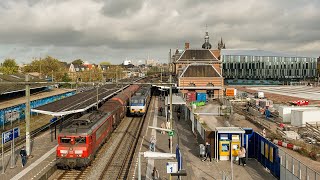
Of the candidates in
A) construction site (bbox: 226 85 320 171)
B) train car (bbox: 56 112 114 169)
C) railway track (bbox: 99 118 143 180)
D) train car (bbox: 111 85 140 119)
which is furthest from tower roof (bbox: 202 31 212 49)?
train car (bbox: 56 112 114 169)

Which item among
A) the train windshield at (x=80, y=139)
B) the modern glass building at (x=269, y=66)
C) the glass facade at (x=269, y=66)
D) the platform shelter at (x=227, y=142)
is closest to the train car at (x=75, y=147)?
the train windshield at (x=80, y=139)

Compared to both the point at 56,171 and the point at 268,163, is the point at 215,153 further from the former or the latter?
the point at 56,171

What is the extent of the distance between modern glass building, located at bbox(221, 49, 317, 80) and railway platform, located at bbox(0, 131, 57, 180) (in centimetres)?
10330

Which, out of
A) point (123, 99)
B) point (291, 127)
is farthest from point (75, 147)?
point (291, 127)

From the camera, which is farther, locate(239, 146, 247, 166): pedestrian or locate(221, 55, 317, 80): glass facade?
locate(221, 55, 317, 80): glass facade

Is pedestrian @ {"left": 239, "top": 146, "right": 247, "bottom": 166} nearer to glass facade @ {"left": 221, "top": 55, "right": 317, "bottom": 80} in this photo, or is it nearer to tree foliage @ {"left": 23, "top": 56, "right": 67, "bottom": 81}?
tree foliage @ {"left": 23, "top": 56, "right": 67, "bottom": 81}

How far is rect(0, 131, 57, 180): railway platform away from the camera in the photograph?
21.0m

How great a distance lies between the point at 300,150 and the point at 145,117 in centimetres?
2445

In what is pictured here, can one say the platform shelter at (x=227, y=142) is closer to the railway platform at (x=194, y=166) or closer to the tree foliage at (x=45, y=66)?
the railway platform at (x=194, y=166)

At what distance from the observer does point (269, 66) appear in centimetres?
12525

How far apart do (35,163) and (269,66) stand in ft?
379

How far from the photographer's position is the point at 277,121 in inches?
1647

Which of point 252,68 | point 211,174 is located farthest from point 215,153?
point 252,68

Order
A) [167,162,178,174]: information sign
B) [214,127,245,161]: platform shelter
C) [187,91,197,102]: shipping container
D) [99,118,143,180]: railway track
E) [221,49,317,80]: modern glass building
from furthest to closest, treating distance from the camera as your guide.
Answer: [221,49,317,80]: modern glass building, [187,91,197,102]: shipping container, [214,127,245,161]: platform shelter, [99,118,143,180]: railway track, [167,162,178,174]: information sign
